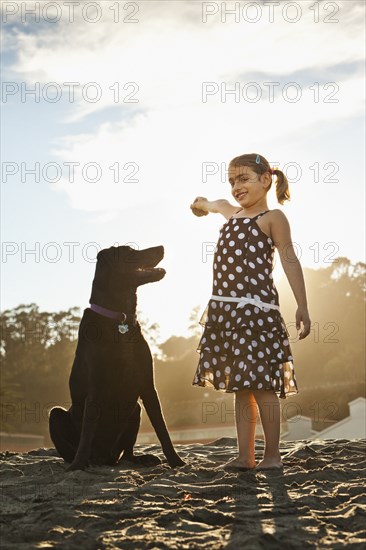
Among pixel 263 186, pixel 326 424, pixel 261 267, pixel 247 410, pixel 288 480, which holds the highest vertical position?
pixel 263 186

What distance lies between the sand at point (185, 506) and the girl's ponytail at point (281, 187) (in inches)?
71.8

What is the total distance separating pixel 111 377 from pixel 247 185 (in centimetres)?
162

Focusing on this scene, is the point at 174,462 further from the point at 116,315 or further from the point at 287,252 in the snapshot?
the point at 287,252

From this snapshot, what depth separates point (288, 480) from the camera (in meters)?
3.96

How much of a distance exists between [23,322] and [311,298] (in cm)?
1439

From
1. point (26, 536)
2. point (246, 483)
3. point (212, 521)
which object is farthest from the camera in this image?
point (246, 483)

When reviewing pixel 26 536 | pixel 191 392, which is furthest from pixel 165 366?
pixel 26 536

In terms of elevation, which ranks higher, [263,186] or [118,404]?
[263,186]

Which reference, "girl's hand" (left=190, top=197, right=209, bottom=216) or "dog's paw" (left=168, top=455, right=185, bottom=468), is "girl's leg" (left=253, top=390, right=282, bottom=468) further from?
"girl's hand" (left=190, top=197, right=209, bottom=216)

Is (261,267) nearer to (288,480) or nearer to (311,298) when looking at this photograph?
(288,480)

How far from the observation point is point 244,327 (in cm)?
452

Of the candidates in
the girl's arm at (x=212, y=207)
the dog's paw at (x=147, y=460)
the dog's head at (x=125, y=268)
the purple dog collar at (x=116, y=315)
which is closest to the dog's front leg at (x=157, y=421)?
the dog's paw at (x=147, y=460)

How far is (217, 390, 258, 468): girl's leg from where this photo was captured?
4492 mm

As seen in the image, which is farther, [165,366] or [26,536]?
[165,366]
